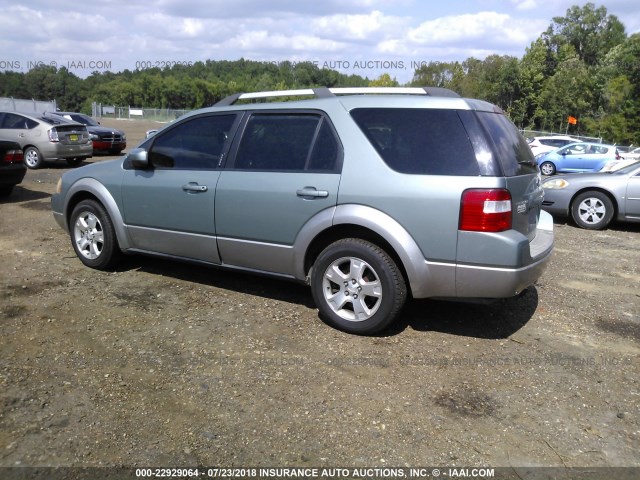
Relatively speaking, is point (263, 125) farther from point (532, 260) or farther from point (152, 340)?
point (532, 260)

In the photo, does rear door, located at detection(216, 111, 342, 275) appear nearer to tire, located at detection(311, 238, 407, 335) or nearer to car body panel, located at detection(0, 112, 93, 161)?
tire, located at detection(311, 238, 407, 335)

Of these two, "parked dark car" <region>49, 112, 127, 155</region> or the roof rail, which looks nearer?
the roof rail

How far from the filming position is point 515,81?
6681 cm

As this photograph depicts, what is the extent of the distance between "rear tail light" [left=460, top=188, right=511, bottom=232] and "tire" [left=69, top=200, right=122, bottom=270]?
347cm

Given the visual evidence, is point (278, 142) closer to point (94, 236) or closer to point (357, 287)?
point (357, 287)

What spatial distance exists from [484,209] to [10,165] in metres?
8.77

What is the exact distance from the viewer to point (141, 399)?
3369 mm

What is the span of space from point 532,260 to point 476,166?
0.81 meters

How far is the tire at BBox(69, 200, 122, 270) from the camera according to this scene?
5621 mm

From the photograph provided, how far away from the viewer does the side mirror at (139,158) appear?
526 centimetres

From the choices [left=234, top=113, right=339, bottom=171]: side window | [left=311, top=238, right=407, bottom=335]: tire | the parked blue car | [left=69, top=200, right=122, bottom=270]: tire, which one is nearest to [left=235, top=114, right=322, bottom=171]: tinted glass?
[left=234, top=113, right=339, bottom=171]: side window

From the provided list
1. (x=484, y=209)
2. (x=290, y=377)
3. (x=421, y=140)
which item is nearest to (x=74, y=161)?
(x=421, y=140)

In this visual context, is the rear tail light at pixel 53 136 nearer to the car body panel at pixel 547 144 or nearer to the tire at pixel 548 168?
the tire at pixel 548 168

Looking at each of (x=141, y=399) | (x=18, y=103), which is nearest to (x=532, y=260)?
(x=141, y=399)
